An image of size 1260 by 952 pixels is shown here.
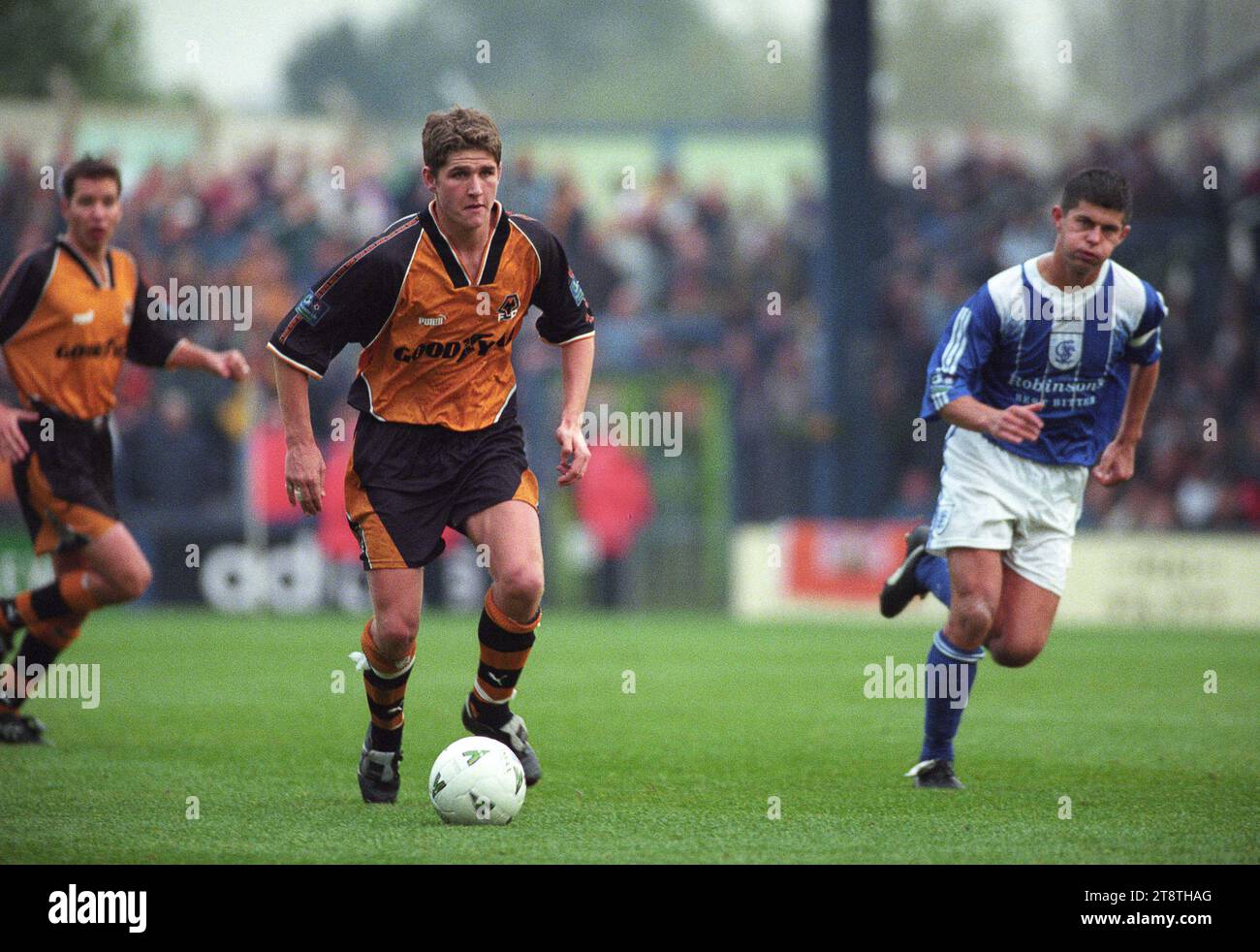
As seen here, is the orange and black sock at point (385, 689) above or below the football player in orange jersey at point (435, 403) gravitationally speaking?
below

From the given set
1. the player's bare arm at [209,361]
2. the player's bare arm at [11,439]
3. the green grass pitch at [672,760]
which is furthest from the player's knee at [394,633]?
the player's bare arm at [11,439]

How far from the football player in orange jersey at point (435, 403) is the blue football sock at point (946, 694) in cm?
165

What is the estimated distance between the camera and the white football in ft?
21.0

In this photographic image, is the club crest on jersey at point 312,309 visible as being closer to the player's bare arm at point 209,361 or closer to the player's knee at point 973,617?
the player's bare arm at point 209,361

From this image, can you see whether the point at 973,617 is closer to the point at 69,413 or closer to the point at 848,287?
the point at 69,413

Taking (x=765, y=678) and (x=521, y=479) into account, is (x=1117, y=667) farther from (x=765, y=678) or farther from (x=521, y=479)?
(x=521, y=479)

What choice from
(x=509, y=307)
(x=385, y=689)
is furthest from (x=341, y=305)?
(x=385, y=689)

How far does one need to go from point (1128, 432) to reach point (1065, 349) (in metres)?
0.59

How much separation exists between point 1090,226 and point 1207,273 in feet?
43.2

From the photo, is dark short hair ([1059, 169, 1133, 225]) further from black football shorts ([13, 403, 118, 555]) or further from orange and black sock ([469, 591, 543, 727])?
black football shorts ([13, 403, 118, 555])

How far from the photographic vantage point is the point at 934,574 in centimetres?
786

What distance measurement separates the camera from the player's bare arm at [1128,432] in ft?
24.9

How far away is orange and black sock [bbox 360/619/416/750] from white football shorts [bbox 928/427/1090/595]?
7.37 ft
